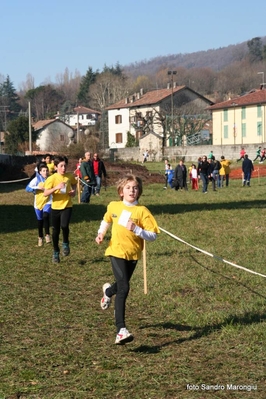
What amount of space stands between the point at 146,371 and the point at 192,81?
196 meters

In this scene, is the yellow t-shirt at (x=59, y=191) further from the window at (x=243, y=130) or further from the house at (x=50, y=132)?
the house at (x=50, y=132)

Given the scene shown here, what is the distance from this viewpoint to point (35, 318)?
A: 28.8ft

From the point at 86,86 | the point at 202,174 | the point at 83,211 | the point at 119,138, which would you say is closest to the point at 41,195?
the point at 83,211

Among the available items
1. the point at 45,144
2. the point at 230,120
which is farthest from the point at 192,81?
the point at 230,120

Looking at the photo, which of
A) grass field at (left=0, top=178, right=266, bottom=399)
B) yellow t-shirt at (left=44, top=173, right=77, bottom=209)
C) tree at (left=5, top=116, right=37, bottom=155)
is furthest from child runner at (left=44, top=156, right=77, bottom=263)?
tree at (left=5, top=116, right=37, bottom=155)

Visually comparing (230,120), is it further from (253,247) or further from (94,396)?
(94,396)

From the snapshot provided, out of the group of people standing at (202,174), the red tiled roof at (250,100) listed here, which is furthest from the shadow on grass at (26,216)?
the red tiled roof at (250,100)

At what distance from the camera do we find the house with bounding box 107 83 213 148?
107625 mm

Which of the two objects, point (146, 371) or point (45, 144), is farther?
point (45, 144)

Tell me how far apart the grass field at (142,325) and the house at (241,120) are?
7479 centimetres

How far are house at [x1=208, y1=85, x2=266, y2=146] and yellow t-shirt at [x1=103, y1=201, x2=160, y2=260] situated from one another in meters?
82.8

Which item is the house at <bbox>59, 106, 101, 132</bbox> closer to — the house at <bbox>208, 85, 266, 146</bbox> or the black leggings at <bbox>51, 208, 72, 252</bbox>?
the house at <bbox>208, 85, 266, 146</bbox>

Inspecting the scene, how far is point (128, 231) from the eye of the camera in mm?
7672

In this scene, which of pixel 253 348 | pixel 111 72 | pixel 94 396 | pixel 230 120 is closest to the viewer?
pixel 94 396
